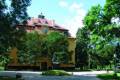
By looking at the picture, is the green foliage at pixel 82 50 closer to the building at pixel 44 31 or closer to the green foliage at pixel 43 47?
the building at pixel 44 31

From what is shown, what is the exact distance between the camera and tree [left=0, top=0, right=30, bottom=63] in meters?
33.6

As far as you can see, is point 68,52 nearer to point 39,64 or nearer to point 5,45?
point 39,64

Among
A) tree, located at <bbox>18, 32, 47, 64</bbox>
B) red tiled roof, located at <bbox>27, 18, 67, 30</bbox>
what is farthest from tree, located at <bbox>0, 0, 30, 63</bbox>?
red tiled roof, located at <bbox>27, 18, 67, 30</bbox>

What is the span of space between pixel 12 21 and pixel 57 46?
3509 cm

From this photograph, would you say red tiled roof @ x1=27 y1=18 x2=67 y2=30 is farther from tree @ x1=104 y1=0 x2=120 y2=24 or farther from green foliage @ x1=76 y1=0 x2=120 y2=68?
tree @ x1=104 y1=0 x2=120 y2=24

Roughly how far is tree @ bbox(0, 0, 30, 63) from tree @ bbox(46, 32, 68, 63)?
31.4 m

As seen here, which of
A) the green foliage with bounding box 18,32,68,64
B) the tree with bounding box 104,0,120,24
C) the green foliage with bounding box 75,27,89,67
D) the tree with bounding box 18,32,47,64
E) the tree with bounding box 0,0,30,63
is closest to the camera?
the tree with bounding box 0,0,30,63

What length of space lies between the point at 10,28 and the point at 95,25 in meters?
9.77

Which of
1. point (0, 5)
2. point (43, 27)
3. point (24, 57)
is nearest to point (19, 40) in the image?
point (0, 5)

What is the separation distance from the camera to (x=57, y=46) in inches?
2744

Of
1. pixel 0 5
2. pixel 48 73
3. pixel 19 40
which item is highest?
pixel 0 5

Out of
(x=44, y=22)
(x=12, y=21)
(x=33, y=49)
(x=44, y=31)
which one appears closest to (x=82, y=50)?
(x=44, y=22)

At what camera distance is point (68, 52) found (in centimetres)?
7425

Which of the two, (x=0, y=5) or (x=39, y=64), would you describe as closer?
(x=0, y=5)
